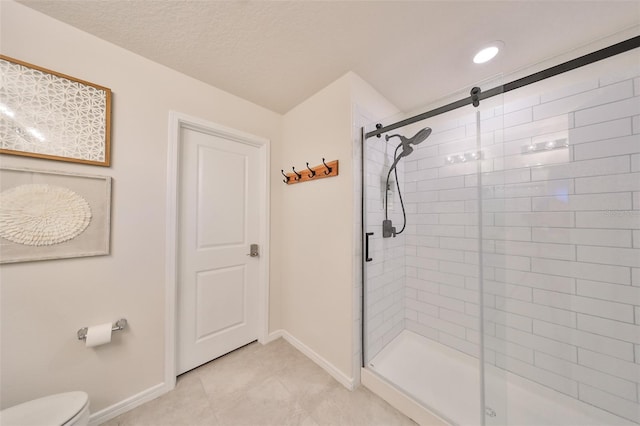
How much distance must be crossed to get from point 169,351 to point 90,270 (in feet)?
2.45

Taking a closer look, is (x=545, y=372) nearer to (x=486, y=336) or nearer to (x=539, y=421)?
(x=539, y=421)

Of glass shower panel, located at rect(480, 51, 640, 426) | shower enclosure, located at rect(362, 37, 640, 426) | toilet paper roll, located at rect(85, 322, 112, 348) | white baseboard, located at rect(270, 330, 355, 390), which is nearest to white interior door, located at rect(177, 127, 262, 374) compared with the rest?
white baseboard, located at rect(270, 330, 355, 390)

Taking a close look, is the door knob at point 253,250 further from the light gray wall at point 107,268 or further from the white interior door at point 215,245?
the light gray wall at point 107,268

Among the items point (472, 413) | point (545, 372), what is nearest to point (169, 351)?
point (472, 413)

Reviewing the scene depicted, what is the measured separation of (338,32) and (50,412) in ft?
7.99

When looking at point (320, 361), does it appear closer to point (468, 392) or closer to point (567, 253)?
point (468, 392)

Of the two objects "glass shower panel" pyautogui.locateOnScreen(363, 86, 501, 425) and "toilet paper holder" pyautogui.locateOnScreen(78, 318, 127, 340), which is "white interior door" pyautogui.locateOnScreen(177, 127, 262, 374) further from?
"glass shower panel" pyautogui.locateOnScreen(363, 86, 501, 425)

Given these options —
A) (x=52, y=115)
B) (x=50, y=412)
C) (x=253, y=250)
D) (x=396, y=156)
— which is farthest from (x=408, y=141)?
(x=50, y=412)

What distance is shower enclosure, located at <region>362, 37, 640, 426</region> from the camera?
118cm

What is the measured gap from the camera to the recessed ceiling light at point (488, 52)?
1.34 metres

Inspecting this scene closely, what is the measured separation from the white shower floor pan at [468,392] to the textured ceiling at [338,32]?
1.92 meters

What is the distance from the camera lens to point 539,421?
4.16 feet

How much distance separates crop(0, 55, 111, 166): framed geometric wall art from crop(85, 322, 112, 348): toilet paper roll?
3.16 ft

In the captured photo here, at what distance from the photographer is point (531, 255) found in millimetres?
1452
